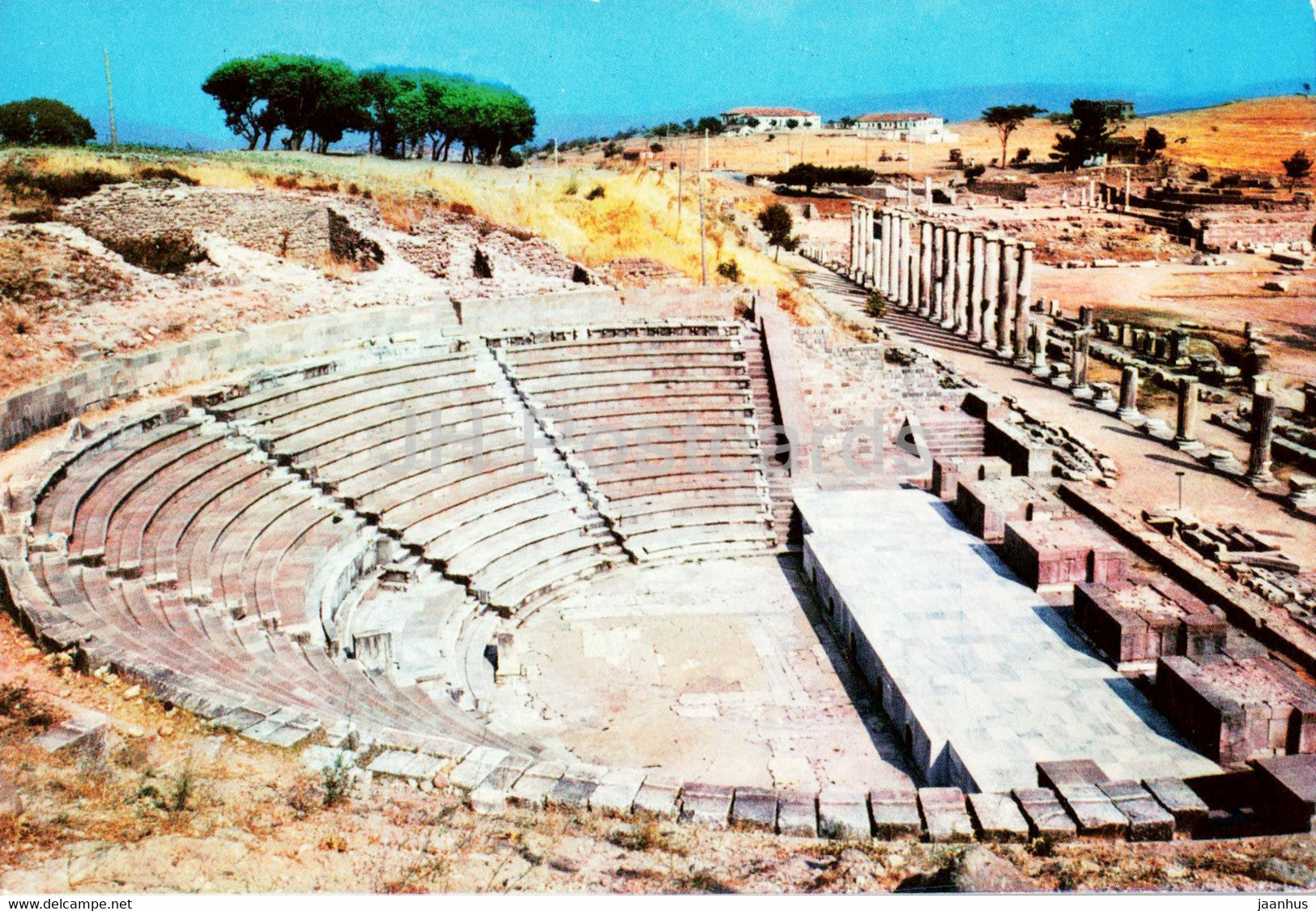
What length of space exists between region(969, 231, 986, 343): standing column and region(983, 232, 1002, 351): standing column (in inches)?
4.7

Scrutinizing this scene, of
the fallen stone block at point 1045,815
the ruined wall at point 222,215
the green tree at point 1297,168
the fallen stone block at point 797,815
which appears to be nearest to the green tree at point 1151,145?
the green tree at point 1297,168

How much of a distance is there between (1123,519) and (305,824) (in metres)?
17.9

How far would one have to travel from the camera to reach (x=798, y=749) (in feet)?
52.0

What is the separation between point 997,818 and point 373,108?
3168 centimetres

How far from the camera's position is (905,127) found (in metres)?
110

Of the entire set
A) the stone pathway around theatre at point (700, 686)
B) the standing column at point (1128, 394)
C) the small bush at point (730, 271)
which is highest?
the small bush at point (730, 271)

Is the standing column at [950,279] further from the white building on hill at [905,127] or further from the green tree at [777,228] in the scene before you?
the white building on hill at [905,127]

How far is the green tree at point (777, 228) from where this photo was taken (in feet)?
163

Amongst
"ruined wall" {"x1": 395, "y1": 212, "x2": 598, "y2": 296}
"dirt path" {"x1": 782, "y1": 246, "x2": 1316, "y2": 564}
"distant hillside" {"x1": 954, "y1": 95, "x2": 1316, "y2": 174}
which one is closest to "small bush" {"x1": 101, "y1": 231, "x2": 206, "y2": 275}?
"ruined wall" {"x1": 395, "y1": 212, "x2": 598, "y2": 296}

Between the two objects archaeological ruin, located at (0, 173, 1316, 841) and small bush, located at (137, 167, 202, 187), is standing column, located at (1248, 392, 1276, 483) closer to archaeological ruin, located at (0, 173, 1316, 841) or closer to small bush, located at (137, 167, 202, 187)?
archaeological ruin, located at (0, 173, 1316, 841)

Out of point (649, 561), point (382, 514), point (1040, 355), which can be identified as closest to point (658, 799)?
point (382, 514)

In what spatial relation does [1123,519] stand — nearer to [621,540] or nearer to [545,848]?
[621,540]

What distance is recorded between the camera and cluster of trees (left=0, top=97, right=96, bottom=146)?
30994mm

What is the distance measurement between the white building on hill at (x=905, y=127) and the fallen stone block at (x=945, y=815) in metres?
101
